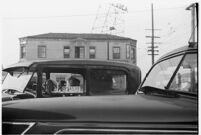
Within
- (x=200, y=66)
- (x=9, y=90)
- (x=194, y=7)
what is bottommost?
(x=9, y=90)

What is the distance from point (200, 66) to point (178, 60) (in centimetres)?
31

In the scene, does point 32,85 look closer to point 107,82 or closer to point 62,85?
point 62,85

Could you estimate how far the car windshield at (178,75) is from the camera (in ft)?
4.87

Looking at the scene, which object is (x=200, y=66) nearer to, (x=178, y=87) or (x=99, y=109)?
(x=178, y=87)

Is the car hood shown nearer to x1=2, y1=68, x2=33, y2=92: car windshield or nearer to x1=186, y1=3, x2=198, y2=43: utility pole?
x1=186, y1=3, x2=198, y2=43: utility pole

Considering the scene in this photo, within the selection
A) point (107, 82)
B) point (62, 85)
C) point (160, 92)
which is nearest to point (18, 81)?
point (62, 85)

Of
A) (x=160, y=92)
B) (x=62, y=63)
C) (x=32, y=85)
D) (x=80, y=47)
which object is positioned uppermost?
(x=80, y=47)

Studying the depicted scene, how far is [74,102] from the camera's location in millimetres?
1379

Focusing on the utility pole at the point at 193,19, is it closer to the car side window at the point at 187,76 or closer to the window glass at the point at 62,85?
the car side window at the point at 187,76

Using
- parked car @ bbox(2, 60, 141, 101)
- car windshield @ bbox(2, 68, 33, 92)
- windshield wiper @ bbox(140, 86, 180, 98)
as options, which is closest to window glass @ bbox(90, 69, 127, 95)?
parked car @ bbox(2, 60, 141, 101)

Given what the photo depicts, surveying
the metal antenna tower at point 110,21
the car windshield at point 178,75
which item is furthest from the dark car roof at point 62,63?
the car windshield at point 178,75

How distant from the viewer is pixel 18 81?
3426 mm

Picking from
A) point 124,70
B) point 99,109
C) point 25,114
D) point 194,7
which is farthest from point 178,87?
point 124,70

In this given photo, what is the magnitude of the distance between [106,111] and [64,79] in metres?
1.96
